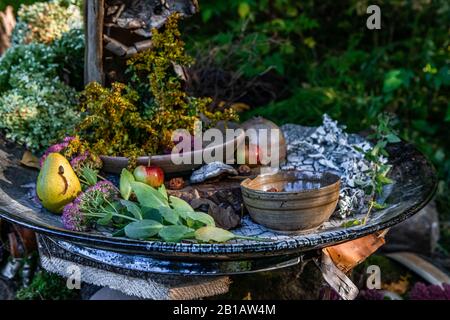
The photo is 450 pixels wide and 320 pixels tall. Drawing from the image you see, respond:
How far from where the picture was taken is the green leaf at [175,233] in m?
2.00

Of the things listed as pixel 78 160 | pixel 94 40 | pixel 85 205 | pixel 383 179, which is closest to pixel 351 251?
pixel 383 179

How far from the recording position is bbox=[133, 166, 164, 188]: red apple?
2389 mm

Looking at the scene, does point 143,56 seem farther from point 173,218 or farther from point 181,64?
point 173,218

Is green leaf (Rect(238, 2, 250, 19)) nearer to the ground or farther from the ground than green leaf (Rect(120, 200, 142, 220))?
farther from the ground

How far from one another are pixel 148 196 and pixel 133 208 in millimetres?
78

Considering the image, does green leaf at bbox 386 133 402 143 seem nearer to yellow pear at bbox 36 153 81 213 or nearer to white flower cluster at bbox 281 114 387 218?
white flower cluster at bbox 281 114 387 218

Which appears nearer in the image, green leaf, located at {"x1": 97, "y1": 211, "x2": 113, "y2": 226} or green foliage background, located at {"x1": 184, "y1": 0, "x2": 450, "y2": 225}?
green leaf, located at {"x1": 97, "y1": 211, "x2": 113, "y2": 226}

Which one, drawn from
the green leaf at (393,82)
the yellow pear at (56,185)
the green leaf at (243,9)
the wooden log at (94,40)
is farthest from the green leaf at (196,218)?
the green leaf at (243,9)

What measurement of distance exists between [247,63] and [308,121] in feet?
1.75

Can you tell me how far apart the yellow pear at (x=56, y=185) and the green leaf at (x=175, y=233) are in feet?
1.54

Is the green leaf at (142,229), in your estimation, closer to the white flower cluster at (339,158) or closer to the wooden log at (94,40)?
the white flower cluster at (339,158)

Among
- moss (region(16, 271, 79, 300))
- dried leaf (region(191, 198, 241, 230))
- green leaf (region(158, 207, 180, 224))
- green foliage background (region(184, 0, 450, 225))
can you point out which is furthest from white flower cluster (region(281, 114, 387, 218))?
moss (region(16, 271, 79, 300))

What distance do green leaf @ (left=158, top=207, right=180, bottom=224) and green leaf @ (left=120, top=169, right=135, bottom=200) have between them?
0.69 ft

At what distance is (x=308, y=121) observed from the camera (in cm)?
366
